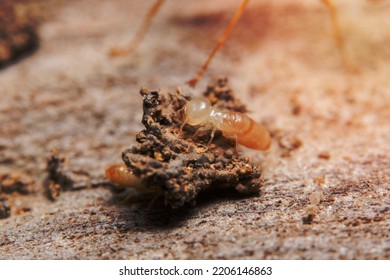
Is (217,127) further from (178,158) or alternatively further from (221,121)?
(178,158)

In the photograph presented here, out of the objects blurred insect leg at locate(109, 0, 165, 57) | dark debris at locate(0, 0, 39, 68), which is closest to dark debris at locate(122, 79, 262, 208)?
blurred insect leg at locate(109, 0, 165, 57)

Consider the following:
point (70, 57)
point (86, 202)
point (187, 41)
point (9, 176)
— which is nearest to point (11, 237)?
point (86, 202)

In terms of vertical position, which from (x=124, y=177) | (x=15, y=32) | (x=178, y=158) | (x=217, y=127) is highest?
(x=15, y=32)

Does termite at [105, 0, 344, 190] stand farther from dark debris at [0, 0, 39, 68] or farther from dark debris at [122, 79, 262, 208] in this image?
dark debris at [0, 0, 39, 68]

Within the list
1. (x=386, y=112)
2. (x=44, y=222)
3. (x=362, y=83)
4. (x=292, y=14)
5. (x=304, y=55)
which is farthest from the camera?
(x=292, y=14)

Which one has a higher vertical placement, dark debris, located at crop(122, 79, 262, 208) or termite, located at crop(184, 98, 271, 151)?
termite, located at crop(184, 98, 271, 151)

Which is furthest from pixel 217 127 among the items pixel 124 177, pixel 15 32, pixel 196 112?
pixel 15 32

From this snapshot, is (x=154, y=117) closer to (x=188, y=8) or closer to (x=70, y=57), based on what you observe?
(x=70, y=57)
